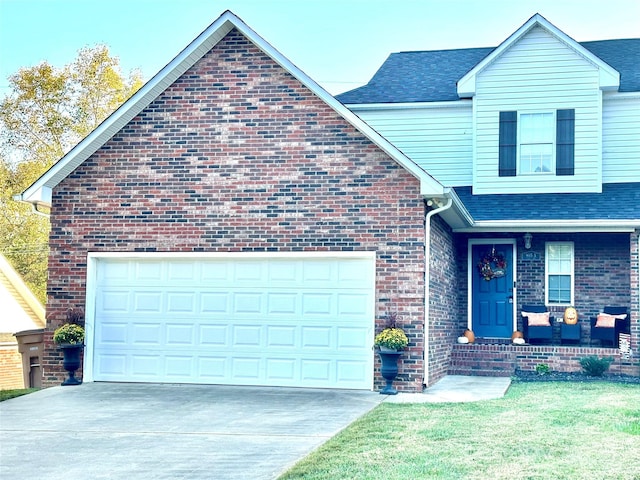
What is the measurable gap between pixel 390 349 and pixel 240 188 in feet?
11.9

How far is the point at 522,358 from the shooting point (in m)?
15.5

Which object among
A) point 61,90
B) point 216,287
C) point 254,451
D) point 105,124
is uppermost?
point 61,90

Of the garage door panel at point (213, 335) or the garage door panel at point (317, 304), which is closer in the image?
the garage door panel at point (317, 304)

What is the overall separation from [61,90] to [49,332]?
20705 mm

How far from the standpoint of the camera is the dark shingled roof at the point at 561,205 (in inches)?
614

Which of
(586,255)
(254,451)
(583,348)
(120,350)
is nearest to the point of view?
(254,451)

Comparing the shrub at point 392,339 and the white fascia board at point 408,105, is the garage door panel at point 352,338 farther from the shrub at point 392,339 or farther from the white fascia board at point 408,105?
the white fascia board at point 408,105

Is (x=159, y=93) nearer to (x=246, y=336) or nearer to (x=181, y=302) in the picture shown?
(x=181, y=302)

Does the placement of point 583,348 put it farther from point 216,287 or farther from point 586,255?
point 216,287

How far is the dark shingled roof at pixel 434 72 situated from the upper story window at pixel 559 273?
3.84m

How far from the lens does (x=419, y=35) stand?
26.9 m

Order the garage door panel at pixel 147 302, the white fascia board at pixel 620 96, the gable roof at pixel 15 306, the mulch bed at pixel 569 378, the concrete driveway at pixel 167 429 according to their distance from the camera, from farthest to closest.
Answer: the gable roof at pixel 15 306 < the white fascia board at pixel 620 96 < the mulch bed at pixel 569 378 < the garage door panel at pixel 147 302 < the concrete driveway at pixel 167 429

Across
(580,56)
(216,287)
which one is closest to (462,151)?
(580,56)

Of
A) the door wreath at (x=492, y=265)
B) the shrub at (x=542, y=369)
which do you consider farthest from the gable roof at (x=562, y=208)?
the shrub at (x=542, y=369)
